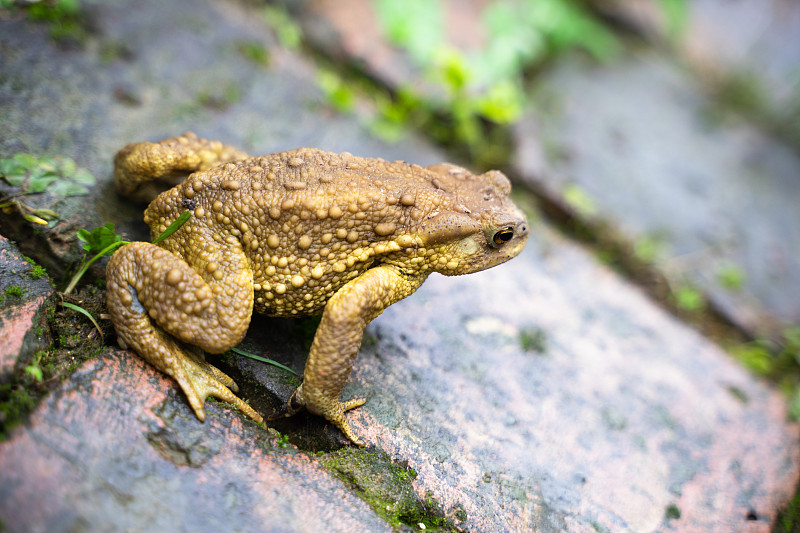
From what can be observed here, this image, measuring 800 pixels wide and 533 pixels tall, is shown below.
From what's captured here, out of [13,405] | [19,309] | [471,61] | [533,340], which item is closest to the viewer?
[13,405]

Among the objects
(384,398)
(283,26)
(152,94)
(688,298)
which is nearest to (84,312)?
(384,398)

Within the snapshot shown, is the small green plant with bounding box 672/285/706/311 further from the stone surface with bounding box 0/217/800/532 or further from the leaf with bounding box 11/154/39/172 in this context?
the leaf with bounding box 11/154/39/172

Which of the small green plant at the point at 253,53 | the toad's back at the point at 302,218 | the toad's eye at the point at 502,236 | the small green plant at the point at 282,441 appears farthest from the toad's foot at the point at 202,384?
the small green plant at the point at 253,53

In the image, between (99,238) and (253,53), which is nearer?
(99,238)

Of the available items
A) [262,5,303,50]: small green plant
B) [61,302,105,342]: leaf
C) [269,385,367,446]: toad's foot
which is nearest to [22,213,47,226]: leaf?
[61,302,105,342]: leaf

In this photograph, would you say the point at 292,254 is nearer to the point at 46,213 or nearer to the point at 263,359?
the point at 263,359

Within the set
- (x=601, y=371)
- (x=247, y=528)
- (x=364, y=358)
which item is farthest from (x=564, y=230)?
(x=247, y=528)

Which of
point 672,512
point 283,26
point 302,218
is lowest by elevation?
point 672,512
